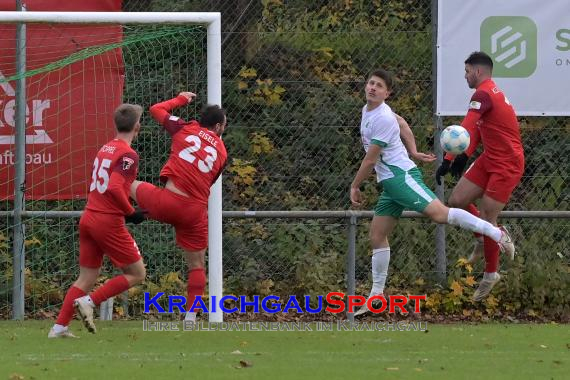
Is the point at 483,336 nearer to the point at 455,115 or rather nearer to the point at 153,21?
the point at 455,115

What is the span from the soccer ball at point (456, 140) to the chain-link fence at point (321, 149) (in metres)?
3.05

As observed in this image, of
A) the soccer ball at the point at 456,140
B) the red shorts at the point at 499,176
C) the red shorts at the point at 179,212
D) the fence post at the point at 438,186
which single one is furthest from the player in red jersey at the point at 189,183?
the fence post at the point at 438,186

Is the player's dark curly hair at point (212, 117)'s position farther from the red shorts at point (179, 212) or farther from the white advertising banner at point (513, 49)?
the white advertising banner at point (513, 49)

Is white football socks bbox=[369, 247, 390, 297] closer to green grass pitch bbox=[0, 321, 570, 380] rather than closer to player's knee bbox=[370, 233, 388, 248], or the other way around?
player's knee bbox=[370, 233, 388, 248]

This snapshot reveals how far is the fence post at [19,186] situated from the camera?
1163cm

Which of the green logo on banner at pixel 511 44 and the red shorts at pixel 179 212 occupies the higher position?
the green logo on banner at pixel 511 44

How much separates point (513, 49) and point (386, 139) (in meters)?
3.04

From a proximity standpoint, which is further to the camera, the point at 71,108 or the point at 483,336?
the point at 71,108

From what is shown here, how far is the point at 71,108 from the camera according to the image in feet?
38.9

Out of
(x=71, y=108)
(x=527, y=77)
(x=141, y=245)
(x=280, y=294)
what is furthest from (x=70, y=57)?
(x=527, y=77)

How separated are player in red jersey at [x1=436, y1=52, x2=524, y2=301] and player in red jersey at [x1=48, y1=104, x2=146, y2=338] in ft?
9.64

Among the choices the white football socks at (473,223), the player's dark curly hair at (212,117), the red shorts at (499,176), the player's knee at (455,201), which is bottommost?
the white football socks at (473,223)

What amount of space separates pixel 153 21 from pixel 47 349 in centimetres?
359

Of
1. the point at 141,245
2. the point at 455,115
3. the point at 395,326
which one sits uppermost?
the point at 455,115
